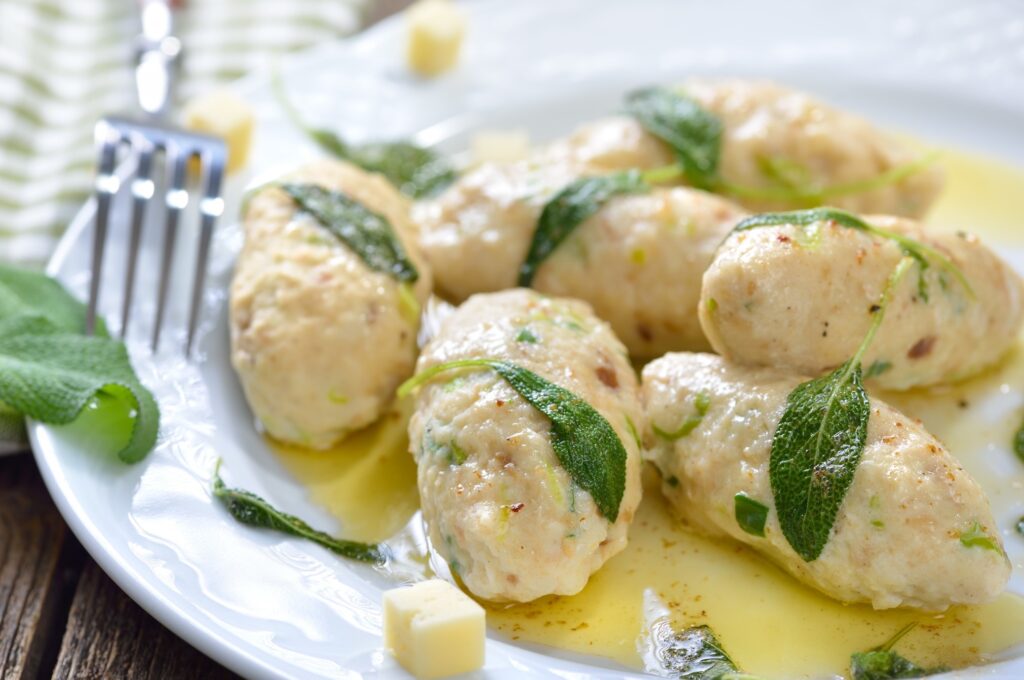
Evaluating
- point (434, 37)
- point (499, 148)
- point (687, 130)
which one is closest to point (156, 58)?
point (434, 37)

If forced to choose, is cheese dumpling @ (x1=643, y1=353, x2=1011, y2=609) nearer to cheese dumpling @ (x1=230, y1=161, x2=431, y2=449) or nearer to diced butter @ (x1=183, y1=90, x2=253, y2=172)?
cheese dumpling @ (x1=230, y1=161, x2=431, y2=449)

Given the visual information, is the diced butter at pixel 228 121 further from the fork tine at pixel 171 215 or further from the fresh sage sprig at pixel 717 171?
the fresh sage sprig at pixel 717 171

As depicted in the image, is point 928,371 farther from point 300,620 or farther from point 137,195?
point 137,195

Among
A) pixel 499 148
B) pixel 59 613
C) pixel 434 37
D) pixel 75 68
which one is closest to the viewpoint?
pixel 59 613

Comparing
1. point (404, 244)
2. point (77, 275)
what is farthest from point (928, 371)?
point (77, 275)

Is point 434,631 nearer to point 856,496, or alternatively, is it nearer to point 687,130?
point 856,496

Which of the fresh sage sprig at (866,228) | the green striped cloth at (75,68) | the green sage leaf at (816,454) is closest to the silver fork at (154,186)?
the green striped cloth at (75,68)

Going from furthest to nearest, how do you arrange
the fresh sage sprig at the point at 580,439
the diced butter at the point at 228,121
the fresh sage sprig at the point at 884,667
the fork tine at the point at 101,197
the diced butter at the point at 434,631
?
1. the diced butter at the point at 228,121
2. the fork tine at the point at 101,197
3. the fresh sage sprig at the point at 580,439
4. the fresh sage sprig at the point at 884,667
5. the diced butter at the point at 434,631
